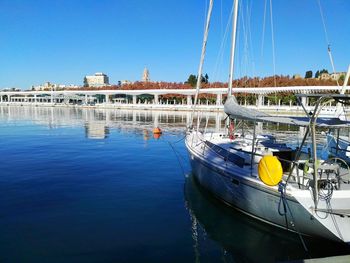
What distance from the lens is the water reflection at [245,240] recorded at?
8820 mm

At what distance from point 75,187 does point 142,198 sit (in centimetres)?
342

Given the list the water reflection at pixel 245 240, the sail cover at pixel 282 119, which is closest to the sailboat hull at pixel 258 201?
the water reflection at pixel 245 240

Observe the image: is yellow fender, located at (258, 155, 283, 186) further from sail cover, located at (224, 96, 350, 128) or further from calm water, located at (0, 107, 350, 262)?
calm water, located at (0, 107, 350, 262)

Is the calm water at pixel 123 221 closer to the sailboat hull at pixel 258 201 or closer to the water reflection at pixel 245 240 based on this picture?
the water reflection at pixel 245 240

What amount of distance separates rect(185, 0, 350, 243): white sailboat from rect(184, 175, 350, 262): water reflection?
0.34m

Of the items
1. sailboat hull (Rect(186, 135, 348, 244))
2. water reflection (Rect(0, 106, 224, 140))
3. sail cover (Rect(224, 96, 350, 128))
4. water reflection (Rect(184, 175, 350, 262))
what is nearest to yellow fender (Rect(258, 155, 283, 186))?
sailboat hull (Rect(186, 135, 348, 244))

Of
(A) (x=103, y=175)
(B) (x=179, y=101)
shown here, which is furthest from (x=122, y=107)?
(A) (x=103, y=175)

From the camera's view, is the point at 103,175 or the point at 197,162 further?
the point at 103,175

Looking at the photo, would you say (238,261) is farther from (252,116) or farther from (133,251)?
(252,116)

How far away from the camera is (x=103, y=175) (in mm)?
17000

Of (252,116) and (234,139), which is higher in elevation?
(252,116)

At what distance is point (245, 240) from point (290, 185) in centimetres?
213

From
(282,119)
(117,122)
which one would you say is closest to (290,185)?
(282,119)

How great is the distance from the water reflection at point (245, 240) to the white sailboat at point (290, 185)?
0.34m
